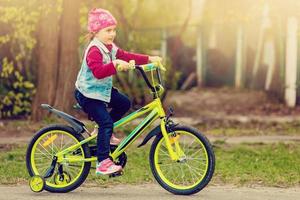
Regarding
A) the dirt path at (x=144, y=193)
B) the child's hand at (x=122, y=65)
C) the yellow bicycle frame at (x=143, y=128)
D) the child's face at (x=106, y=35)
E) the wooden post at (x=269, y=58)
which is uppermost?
the child's face at (x=106, y=35)

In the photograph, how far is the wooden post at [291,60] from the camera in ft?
59.5

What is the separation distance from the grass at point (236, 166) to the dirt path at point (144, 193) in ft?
0.96

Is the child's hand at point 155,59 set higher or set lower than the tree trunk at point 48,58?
higher

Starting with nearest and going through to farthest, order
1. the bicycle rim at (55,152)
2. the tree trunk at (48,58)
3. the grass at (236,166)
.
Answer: the bicycle rim at (55,152)
the grass at (236,166)
the tree trunk at (48,58)

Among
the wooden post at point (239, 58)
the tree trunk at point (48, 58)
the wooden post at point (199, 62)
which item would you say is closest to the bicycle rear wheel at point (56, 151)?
the tree trunk at point (48, 58)

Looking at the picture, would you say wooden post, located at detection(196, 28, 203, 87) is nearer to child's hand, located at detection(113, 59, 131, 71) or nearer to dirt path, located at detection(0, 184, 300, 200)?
dirt path, located at detection(0, 184, 300, 200)

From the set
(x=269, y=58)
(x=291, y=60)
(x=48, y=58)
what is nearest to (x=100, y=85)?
(x=48, y=58)

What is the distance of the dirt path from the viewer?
283 inches

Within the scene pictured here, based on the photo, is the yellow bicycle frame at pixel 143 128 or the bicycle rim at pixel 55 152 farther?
the bicycle rim at pixel 55 152

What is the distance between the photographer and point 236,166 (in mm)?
8969

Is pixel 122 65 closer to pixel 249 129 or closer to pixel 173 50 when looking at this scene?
pixel 249 129

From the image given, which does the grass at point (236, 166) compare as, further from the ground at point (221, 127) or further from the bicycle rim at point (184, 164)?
the bicycle rim at point (184, 164)

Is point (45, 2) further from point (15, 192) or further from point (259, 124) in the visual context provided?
point (15, 192)

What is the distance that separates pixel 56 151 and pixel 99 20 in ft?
4.26
